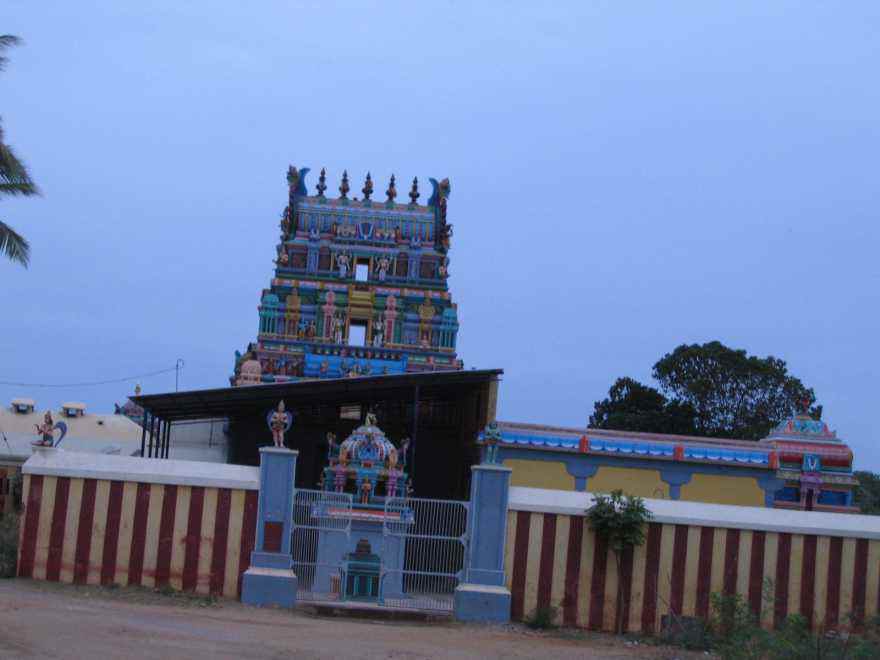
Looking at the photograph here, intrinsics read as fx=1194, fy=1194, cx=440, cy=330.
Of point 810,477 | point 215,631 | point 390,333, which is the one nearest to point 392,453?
point 215,631

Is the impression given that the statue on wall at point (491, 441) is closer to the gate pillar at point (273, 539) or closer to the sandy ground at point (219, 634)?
the sandy ground at point (219, 634)

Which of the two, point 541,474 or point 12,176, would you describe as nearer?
point 12,176

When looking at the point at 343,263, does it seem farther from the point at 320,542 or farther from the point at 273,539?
the point at 273,539

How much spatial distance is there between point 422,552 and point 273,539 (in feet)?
9.84

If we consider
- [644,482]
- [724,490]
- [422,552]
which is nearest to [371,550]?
[422,552]

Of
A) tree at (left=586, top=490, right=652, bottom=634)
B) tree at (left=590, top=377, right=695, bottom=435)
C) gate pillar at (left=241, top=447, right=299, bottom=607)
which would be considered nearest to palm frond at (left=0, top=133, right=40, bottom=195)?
gate pillar at (left=241, top=447, right=299, bottom=607)

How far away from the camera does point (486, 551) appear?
62.3 ft

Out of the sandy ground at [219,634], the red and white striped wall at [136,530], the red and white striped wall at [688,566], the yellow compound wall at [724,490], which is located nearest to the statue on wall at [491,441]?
the red and white striped wall at [688,566]

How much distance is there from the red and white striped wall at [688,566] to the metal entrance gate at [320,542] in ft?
10.1

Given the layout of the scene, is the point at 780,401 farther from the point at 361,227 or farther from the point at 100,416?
the point at 100,416

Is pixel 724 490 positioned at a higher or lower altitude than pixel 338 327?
lower

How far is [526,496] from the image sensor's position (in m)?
19.4

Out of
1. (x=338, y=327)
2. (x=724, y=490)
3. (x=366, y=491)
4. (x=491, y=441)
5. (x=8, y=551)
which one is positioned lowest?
(x=8, y=551)

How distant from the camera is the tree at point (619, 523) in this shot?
18.9 metres
